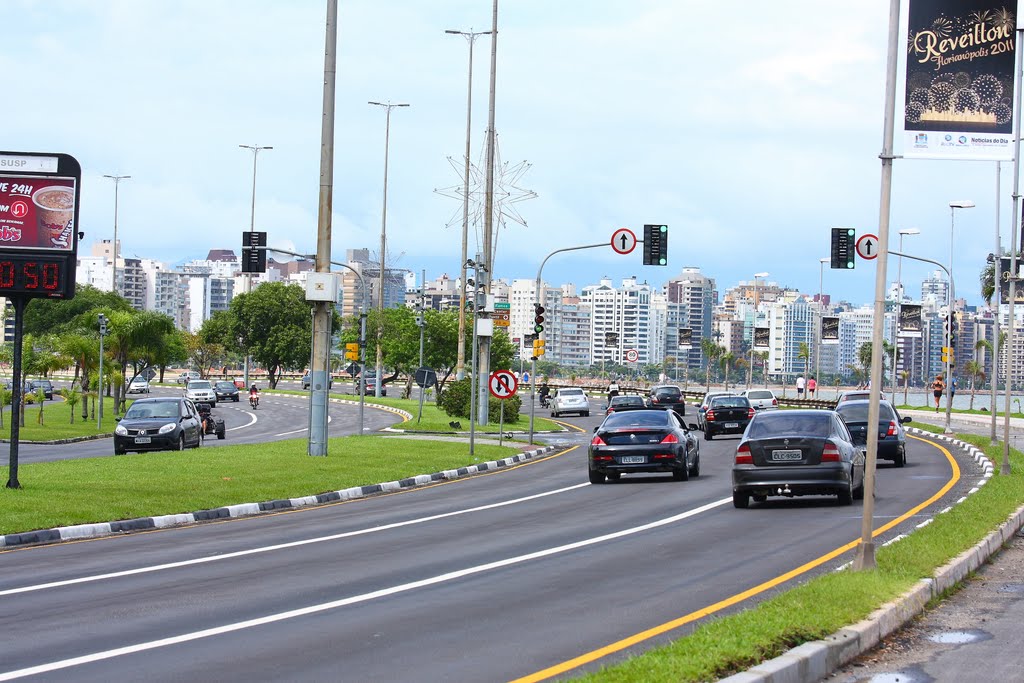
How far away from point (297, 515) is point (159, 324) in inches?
2108

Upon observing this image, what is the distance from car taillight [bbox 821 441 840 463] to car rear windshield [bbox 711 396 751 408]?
87.1 ft

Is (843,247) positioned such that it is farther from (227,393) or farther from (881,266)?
(227,393)

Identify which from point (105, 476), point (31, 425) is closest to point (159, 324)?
point (31, 425)

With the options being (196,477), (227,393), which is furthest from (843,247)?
(227,393)

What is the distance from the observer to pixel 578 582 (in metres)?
13.1

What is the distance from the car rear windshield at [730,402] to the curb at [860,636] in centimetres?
3213

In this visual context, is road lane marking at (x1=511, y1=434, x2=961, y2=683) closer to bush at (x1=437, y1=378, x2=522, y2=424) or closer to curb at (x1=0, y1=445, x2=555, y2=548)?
curb at (x1=0, y1=445, x2=555, y2=548)

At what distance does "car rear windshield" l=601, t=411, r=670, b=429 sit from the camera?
27078 millimetres

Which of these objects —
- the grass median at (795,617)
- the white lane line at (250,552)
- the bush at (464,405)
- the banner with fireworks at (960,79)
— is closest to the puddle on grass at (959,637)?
the grass median at (795,617)

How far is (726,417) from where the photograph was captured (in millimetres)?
46562

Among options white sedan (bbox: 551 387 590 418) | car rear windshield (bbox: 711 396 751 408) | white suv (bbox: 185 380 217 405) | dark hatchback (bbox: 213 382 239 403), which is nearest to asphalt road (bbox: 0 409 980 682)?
car rear windshield (bbox: 711 396 751 408)

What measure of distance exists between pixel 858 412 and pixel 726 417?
48.2ft

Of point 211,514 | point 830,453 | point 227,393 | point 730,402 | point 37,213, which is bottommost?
point 227,393

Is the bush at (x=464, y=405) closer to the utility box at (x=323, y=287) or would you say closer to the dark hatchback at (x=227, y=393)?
the utility box at (x=323, y=287)
